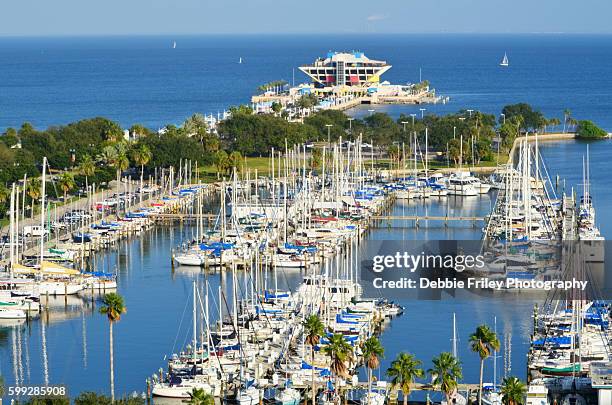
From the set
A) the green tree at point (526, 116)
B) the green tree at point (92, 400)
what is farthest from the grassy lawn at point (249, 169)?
the green tree at point (92, 400)

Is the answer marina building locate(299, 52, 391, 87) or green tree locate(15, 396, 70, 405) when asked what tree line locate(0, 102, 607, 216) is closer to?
green tree locate(15, 396, 70, 405)

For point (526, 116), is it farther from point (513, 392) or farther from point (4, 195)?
point (513, 392)

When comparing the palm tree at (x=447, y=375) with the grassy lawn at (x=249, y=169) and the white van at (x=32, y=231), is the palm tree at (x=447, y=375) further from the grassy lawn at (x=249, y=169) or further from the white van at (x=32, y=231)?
the grassy lawn at (x=249, y=169)

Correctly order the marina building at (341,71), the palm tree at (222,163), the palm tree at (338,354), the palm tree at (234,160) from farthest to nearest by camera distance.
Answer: the marina building at (341,71) → the palm tree at (222,163) → the palm tree at (234,160) → the palm tree at (338,354)

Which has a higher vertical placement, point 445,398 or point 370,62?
point 370,62

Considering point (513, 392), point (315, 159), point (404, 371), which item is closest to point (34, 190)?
point (315, 159)

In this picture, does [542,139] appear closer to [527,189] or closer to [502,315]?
[527,189]

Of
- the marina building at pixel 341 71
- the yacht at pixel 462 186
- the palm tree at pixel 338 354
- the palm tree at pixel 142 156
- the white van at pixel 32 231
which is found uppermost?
the marina building at pixel 341 71

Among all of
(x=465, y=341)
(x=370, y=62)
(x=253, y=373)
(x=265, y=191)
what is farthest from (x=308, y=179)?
(x=370, y=62)
